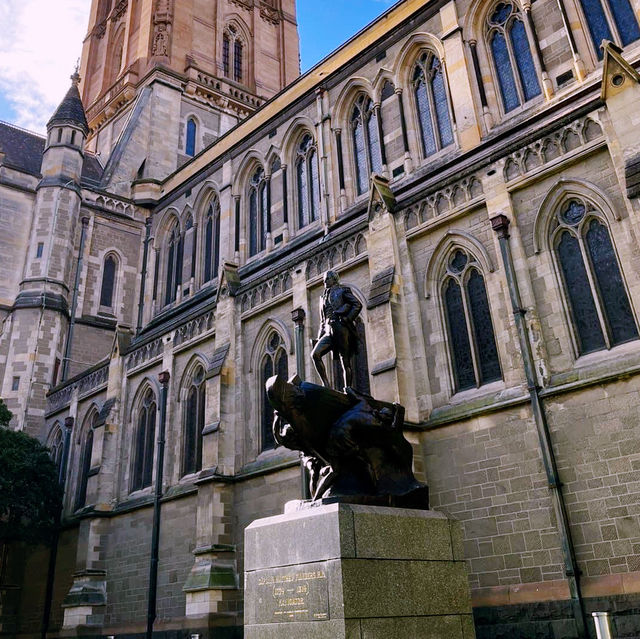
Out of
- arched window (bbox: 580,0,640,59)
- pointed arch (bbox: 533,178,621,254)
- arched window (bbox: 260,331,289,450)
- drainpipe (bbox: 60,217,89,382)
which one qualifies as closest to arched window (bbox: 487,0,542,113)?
arched window (bbox: 580,0,640,59)

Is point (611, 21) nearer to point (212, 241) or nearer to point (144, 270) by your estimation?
point (212, 241)

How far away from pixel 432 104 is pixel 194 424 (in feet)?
39.5

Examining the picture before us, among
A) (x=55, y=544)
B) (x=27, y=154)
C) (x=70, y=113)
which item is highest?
(x=70, y=113)

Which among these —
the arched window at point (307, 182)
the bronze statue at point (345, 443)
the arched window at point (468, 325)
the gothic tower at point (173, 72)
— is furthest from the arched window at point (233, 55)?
the bronze statue at point (345, 443)

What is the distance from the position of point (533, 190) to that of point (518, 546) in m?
7.03

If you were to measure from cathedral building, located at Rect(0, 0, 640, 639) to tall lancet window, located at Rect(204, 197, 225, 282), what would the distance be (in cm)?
9

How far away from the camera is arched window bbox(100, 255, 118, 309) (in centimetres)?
3000

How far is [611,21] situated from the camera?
15.8 m

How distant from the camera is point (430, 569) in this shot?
682 centimetres

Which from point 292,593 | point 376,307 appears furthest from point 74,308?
point 292,593

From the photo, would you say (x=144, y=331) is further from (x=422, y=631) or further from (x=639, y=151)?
(x=422, y=631)

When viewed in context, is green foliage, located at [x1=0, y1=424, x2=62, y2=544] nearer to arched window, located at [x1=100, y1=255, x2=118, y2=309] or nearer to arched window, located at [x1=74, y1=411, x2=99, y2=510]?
arched window, located at [x1=74, y1=411, x2=99, y2=510]

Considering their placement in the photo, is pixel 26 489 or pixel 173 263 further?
pixel 173 263

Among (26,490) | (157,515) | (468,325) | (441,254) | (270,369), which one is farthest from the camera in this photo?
(26,490)
